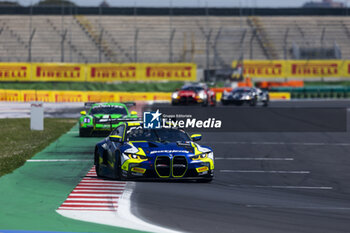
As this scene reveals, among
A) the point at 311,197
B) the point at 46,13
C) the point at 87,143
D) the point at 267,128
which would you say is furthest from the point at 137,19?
the point at 311,197

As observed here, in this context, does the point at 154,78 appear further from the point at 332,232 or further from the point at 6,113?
the point at 332,232

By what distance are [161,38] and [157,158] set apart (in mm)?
53897

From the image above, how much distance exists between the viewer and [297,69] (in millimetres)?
65625

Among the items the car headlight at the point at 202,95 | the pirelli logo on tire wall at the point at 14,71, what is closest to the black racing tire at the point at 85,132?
the car headlight at the point at 202,95

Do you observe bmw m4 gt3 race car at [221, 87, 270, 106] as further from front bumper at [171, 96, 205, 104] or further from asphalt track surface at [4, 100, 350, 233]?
asphalt track surface at [4, 100, 350, 233]

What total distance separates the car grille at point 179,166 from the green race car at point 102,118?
12.2m

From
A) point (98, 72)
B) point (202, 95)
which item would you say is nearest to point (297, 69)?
point (98, 72)

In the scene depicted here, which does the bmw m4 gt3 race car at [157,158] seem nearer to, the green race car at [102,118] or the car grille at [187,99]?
the green race car at [102,118]

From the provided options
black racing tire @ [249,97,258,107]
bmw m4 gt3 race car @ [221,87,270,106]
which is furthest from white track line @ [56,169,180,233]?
black racing tire @ [249,97,258,107]

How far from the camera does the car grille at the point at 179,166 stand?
44.2 feet

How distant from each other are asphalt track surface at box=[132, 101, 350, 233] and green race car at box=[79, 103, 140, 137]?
5930 millimetres

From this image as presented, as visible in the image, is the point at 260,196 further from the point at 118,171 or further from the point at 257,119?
the point at 257,119

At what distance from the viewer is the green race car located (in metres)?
25.8

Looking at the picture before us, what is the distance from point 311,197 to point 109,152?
4.27 metres
